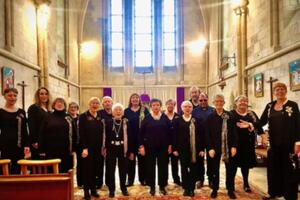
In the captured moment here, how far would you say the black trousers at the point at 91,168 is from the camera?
3.89 meters

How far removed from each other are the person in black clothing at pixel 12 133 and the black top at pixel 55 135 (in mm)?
260

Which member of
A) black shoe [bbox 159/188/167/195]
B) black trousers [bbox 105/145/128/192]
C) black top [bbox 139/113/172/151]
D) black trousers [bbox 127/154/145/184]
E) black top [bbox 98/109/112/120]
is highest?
black top [bbox 98/109/112/120]

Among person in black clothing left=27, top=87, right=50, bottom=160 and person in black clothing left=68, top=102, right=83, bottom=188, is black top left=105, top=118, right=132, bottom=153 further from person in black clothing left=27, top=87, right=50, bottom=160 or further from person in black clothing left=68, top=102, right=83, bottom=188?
person in black clothing left=27, top=87, right=50, bottom=160

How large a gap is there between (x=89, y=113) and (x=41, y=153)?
79cm

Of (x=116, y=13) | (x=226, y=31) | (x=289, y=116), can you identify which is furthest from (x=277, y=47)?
(x=116, y=13)

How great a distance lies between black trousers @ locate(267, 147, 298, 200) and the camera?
3.45 m

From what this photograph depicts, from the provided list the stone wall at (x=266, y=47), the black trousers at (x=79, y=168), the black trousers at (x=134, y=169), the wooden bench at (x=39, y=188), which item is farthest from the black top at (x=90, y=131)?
the stone wall at (x=266, y=47)

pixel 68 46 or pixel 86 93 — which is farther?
pixel 86 93

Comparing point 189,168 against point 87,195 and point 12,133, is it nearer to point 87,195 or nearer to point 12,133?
point 87,195

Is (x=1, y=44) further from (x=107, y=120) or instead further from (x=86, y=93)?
(x=86, y=93)

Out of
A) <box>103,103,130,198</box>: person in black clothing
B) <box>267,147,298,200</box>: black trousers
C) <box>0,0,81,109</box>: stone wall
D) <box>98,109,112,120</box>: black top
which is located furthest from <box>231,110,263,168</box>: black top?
<box>0,0,81,109</box>: stone wall

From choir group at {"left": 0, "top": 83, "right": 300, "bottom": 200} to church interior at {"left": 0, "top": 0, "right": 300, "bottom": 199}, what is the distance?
43 cm

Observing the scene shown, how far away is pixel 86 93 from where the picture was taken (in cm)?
1257

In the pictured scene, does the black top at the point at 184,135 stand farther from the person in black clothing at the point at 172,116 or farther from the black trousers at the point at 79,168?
the black trousers at the point at 79,168
